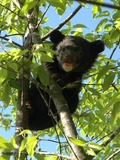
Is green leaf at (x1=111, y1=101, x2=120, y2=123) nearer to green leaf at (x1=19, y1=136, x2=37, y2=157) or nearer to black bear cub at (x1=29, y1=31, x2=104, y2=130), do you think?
green leaf at (x1=19, y1=136, x2=37, y2=157)

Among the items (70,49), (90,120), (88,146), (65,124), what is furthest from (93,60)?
(88,146)

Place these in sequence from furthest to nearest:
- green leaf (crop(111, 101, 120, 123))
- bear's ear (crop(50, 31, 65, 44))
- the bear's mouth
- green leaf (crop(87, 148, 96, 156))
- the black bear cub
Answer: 1. bear's ear (crop(50, 31, 65, 44))
2. the black bear cub
3. the bear's mouth
4. green leaf (crop(111, 101, 120, 123))
5. green leaf (crop(87, 148, 96, 156))

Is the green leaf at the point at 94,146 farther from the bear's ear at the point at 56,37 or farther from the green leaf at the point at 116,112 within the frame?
the bear's ear at the point at 56,37

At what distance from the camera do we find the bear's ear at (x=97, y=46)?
5.87 metres

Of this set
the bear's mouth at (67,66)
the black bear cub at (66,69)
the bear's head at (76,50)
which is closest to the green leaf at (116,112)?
the black bear cub at (66,69)

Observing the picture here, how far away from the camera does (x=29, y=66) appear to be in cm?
324

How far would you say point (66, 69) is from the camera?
502 centimetres

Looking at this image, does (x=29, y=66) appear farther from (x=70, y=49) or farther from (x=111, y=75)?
(x=70, y=49)

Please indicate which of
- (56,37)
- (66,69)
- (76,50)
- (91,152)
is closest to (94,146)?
(91,152)

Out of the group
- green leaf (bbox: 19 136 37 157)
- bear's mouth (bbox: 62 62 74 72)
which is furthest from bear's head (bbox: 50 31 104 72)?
green leaf (bbox: 19 136 37 157)

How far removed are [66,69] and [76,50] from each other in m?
0.90

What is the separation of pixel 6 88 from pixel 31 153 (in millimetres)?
1385

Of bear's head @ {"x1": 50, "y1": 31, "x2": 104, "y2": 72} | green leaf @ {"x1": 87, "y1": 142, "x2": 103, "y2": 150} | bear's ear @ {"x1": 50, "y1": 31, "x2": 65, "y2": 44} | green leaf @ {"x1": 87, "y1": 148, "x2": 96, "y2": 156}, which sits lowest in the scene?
green leaf @ {"x1": 87, "y1": 148, "x2": 96, "y2": 156}

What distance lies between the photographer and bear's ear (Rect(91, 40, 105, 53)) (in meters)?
5.87
